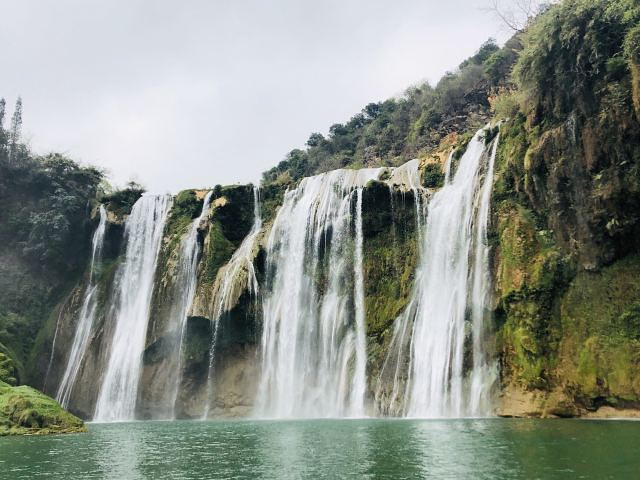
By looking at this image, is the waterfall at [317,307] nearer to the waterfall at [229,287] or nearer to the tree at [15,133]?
the waterfall at [229,287]

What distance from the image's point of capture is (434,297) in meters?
24.8

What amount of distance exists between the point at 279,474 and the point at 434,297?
49.9ft

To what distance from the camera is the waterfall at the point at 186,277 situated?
104 feet

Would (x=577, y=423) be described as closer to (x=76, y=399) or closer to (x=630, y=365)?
(x=630, y=365)

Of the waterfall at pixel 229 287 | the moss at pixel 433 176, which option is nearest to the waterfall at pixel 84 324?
the waterfall at pixel 229 287

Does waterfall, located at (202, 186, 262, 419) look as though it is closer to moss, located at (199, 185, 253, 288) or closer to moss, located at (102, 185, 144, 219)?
moss, located at (199, 185, 253, 288)

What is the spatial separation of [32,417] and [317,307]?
13687mm

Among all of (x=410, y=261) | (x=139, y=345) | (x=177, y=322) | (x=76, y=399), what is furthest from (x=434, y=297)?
(x=76, y=399)

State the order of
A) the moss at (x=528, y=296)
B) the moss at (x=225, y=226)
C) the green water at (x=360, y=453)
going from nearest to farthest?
the green water at (x=360, y=453) → the moss at (x=528, y=296) → the moss at (x=225, y=226)

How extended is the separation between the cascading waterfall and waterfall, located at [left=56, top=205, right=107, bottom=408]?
18.6 meters

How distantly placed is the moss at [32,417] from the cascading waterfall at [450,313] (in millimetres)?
12000

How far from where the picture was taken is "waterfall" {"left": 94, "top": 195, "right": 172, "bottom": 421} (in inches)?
1251

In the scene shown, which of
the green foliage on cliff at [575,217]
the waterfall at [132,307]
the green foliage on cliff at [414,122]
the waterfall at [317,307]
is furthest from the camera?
the green foliage on cliff at [414,122]

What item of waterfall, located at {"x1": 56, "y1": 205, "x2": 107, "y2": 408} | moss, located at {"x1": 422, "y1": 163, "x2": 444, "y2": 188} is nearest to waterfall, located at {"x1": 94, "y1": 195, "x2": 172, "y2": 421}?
waterfall, located at {"x1": 56, "y1": 205, "x2": 107, "y2": 408}
